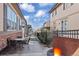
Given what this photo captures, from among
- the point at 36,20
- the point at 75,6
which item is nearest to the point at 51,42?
the point at 36,20

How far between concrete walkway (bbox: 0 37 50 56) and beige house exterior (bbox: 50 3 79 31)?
2.25 feet

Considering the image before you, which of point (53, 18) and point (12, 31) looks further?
point (12, 31)

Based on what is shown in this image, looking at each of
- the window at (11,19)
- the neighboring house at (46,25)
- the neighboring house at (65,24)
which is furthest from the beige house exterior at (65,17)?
the window at (11,19)

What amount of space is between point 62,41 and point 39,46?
75 centimetres

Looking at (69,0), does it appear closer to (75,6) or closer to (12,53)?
(75,6)

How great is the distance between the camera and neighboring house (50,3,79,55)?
7.18 metres

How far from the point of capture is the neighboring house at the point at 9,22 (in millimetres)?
7416

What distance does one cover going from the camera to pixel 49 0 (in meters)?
6.77

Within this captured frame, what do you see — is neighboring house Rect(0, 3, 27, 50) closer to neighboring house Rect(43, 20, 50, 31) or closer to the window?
the window

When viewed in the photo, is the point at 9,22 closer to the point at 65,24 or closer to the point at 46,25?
the point at 46,25

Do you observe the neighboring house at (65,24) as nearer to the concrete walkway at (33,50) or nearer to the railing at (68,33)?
the railing at (68,33)

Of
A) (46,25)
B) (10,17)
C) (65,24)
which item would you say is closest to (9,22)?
(10,17)

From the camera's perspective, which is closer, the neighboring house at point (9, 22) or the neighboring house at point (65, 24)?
the neighboring house at point (65, 24)

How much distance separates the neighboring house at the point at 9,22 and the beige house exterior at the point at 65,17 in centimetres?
96
